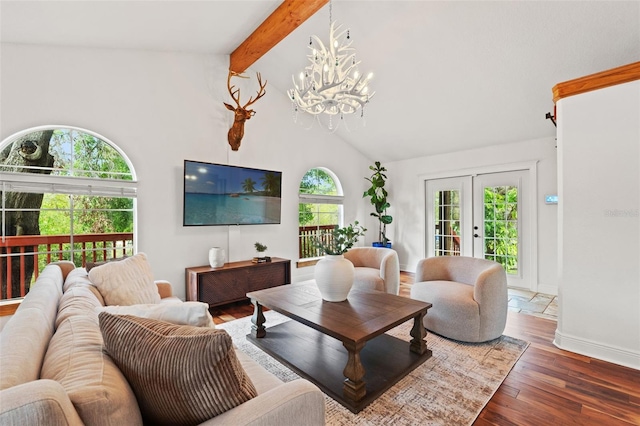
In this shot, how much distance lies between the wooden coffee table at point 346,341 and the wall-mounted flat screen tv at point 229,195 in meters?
1.67

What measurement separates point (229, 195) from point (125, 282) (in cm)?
207

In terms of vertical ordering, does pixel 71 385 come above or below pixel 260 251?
above

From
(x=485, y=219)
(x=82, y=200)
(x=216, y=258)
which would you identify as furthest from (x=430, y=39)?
(x=82, y=200)

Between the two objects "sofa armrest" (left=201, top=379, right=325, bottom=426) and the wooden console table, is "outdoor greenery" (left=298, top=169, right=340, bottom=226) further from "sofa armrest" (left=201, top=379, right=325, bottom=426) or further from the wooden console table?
"sofa armrest" (left=201, top=379, right=325, bottom=426)

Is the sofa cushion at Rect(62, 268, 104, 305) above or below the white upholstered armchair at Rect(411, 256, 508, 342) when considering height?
above

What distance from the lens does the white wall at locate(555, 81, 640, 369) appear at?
7.51 ft

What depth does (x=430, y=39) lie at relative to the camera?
3184mm

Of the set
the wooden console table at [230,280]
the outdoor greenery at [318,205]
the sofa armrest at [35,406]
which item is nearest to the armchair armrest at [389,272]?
the wooden console table at [230,280]

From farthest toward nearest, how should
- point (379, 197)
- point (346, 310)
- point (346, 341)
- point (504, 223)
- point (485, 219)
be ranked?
point (379, 197), point (485, 219), point (504, 223), point (346, 310), point (346, 341)

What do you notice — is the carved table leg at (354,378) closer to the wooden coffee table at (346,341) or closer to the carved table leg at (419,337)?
the wooden coffee table at (346,341)

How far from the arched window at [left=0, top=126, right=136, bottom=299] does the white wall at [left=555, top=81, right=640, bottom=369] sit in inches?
173

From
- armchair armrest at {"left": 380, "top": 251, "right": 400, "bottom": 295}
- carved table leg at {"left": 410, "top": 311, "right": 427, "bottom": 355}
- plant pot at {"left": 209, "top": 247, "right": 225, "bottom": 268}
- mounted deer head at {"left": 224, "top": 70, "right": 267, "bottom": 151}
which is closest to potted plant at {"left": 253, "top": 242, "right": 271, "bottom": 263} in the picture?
plant pot at {"left": 209, "top": 247, "right": 225, "bottom": 268}

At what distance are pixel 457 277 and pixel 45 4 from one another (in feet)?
14.4

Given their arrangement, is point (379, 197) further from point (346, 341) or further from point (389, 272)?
point (346, 341)
